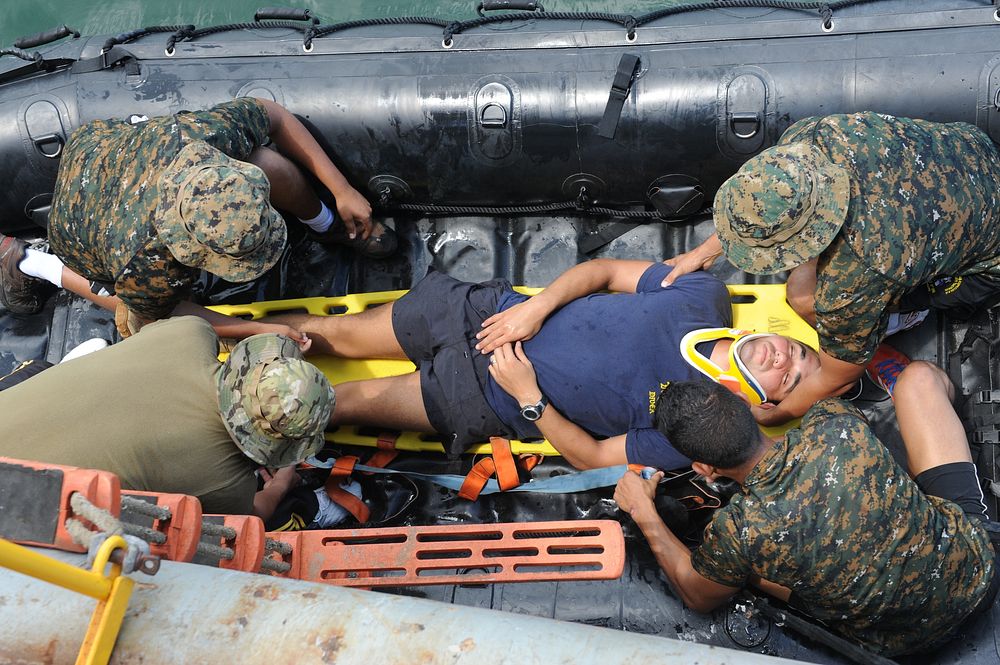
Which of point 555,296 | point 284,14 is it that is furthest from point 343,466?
point 284,14

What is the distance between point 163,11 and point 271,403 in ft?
11.2

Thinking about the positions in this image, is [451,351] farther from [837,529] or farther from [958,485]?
[958,485]

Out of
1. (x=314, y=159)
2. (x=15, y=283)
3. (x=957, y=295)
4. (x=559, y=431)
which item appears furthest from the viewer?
(x=15, y=283)

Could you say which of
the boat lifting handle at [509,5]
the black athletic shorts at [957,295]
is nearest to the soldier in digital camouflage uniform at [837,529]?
the black athletic shorts at [957,295]

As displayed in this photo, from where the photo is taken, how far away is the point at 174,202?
2.56m

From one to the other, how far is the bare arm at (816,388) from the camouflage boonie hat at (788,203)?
425 millimetres

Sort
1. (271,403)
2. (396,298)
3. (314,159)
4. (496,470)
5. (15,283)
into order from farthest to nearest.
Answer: (15,283), (396,298), (314,159), (496,470), (271,403)

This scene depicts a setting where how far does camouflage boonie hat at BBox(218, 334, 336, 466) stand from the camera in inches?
88.2

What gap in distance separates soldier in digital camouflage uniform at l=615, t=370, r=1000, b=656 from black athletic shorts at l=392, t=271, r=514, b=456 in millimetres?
745

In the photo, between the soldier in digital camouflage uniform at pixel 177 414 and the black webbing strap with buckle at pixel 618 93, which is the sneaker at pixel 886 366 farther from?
the soldier in digital camouflage uniform at pixel 177 414

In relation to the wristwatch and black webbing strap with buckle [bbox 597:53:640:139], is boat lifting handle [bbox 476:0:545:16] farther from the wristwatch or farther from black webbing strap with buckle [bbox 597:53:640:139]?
the wristwatch

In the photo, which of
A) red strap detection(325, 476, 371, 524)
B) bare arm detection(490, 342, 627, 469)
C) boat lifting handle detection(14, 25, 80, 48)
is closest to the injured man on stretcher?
bare arm detection(490, 342, 627, 469)

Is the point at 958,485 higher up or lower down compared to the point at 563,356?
lower down

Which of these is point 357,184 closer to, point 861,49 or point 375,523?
point 375,523
